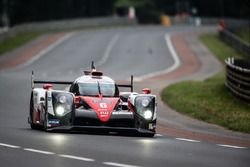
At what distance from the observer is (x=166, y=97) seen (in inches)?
1278

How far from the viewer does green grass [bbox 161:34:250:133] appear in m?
24.0

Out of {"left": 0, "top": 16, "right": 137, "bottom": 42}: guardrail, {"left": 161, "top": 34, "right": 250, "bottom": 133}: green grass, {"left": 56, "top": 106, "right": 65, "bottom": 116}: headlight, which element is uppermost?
{"left": 56, "top": 106, "right": 65, "bottom": 116}: headlight

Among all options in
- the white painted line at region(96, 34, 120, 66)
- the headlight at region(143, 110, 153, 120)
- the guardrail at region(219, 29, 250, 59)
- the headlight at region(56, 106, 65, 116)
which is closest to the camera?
the headlight at region(56, 106, 65, 116)

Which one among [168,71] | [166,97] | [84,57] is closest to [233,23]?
[84,57]

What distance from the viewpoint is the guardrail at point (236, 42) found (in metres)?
58.7

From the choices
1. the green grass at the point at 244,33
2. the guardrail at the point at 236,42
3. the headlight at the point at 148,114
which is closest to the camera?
the headlight at the point at 148,114

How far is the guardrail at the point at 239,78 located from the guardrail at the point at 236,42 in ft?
82.6

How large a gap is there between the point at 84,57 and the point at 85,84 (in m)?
42.1

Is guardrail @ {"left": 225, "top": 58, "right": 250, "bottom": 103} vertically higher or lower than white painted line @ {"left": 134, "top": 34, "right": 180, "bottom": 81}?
higher

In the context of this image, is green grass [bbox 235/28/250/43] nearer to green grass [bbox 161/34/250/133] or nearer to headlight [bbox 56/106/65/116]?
green grass [bbox 161/34/250/133]

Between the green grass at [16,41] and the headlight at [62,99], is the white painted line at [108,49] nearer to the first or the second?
the green grass at [16,41]

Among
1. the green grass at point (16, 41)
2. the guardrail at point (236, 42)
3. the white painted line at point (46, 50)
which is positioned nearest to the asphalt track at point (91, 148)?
the white painted line at point (46, 50)

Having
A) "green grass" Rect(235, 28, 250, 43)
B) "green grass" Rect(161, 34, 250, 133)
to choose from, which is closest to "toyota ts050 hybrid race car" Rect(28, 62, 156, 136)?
"green grass" Rect(161, 34, 250, 133)

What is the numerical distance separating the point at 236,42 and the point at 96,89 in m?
45.2
